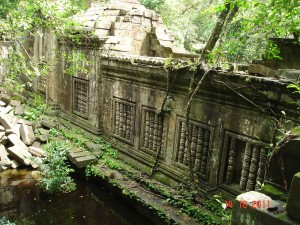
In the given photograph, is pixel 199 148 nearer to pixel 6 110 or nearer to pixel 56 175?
pixel 56 175

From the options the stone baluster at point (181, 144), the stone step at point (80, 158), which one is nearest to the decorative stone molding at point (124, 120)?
the stone step at point (80, 158)

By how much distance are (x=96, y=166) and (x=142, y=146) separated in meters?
1.45

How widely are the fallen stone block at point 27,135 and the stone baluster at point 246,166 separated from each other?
7216 millimetres

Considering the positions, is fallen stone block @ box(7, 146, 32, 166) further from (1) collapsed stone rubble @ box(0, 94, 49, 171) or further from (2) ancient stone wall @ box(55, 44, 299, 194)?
(2) ancient stone wall @ box(55, 44, 299, 194)

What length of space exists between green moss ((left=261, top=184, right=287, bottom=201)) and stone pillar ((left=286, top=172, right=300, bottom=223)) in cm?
37

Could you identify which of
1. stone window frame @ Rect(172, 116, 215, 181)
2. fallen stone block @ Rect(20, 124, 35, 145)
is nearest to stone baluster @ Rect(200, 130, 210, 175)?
stone window frame @ Rect(172, 116, 215, 181)

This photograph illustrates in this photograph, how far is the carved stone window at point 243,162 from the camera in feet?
17.3

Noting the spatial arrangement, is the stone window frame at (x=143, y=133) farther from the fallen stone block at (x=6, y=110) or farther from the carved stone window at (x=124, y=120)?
the fallen stone block at (x=6, y=110)

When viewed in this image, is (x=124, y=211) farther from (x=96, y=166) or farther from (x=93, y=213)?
(x=96, y=166)

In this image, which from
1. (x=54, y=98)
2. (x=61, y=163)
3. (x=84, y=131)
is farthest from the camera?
(x=54, y=98)

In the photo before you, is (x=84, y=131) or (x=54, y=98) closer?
(x=84, y=131)

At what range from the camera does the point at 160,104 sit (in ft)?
23.9

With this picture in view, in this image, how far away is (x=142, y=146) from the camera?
8.04m

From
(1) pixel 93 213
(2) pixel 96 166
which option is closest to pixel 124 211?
(1) pixel 93 213
